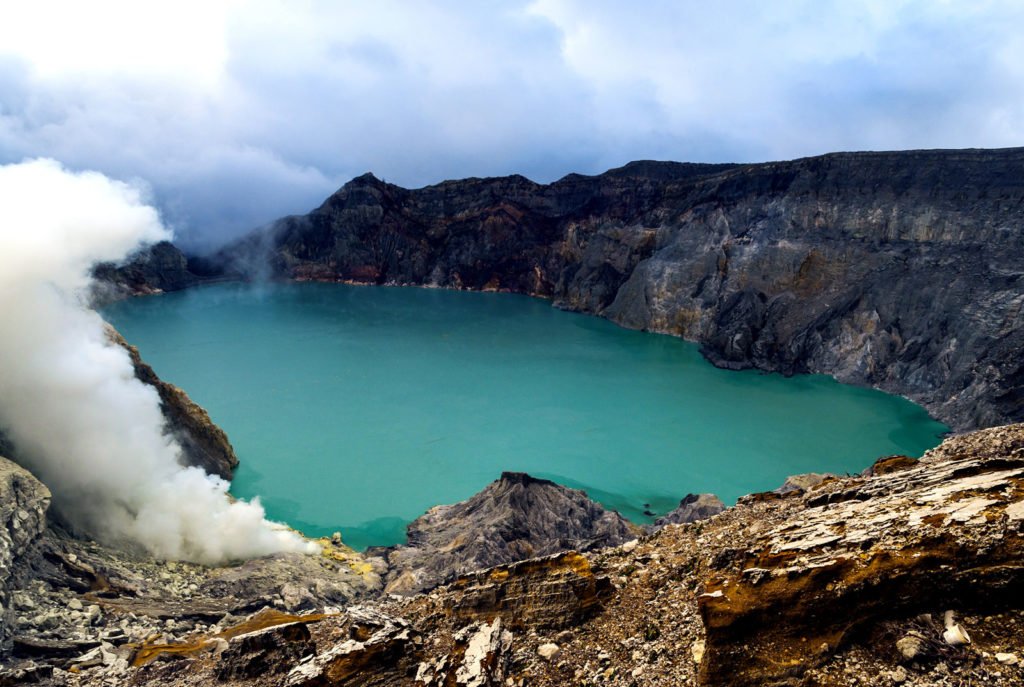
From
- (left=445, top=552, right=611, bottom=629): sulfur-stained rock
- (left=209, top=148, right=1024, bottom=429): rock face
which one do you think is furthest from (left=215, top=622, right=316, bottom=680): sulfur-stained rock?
(left=209, top=148, right=1024, bottom=429): rock face

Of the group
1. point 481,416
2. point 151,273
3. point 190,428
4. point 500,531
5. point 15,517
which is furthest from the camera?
point 151,273

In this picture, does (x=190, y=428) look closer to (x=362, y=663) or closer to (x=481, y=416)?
(x=481, y=416)

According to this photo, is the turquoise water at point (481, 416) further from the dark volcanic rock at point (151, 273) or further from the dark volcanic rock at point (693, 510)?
the dark volcanic rock at point (151, 273)

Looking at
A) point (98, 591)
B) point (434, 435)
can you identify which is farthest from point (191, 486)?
point (434, 435)

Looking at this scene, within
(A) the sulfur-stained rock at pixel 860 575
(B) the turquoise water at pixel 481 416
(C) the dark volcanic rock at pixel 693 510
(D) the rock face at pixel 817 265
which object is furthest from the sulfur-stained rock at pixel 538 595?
(D) the rock face at pixel 817 265

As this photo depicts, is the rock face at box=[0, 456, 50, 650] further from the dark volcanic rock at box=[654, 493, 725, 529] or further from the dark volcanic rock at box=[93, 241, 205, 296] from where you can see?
the dark volcanic rock at box=[93, 241, 205, 296]

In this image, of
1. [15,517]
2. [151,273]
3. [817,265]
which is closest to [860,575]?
[15,517]
